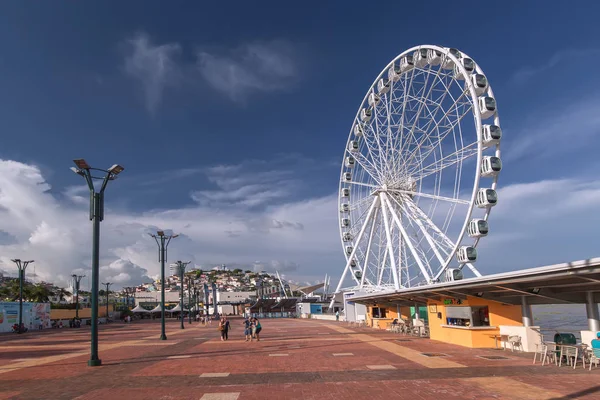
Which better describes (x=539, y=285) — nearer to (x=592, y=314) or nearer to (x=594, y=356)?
(x=592, y=314)

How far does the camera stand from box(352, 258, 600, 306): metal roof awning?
40.3 ft

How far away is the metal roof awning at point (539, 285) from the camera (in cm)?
1227

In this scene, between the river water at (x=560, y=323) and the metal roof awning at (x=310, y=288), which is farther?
the metal roof awning at (x=310, y=288)

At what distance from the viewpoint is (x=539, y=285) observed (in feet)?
52.5

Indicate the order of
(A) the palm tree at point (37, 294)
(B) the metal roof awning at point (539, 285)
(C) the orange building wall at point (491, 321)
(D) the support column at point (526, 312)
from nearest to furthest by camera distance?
(B) the metal roof awning at point (539, 285), (D) the support column at point (526, 312), (C) the orange building wall at point (491, 321), (A) the palm tree at point (37, 294)

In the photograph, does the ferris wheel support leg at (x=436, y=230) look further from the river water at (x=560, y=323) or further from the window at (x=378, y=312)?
the window at (x=378, y=312)

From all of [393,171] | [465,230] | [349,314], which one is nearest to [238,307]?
[349,314]

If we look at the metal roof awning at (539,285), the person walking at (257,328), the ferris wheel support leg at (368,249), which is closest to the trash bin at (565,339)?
the metal roof awning at (539,285)

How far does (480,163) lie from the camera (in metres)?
25.2

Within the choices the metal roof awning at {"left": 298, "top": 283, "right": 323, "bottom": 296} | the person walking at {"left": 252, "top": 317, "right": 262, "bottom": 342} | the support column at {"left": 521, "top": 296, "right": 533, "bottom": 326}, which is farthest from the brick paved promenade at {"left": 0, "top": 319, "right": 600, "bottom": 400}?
the metal roof awning at {"left": 298, "top": 283, "right": 323, "bottom": 296}

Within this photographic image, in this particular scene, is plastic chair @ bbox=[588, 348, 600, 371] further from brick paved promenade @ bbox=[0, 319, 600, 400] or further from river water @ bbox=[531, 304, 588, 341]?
river water @ bbox=[531, 304, 588, 341]

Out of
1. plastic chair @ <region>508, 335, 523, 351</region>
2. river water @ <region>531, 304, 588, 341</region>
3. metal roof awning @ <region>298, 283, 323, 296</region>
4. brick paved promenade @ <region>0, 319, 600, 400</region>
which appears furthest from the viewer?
metal roof awning @ <region>298, 283, 323, 296</region>

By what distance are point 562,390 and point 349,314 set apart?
142 feet

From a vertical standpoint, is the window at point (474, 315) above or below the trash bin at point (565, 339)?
above
